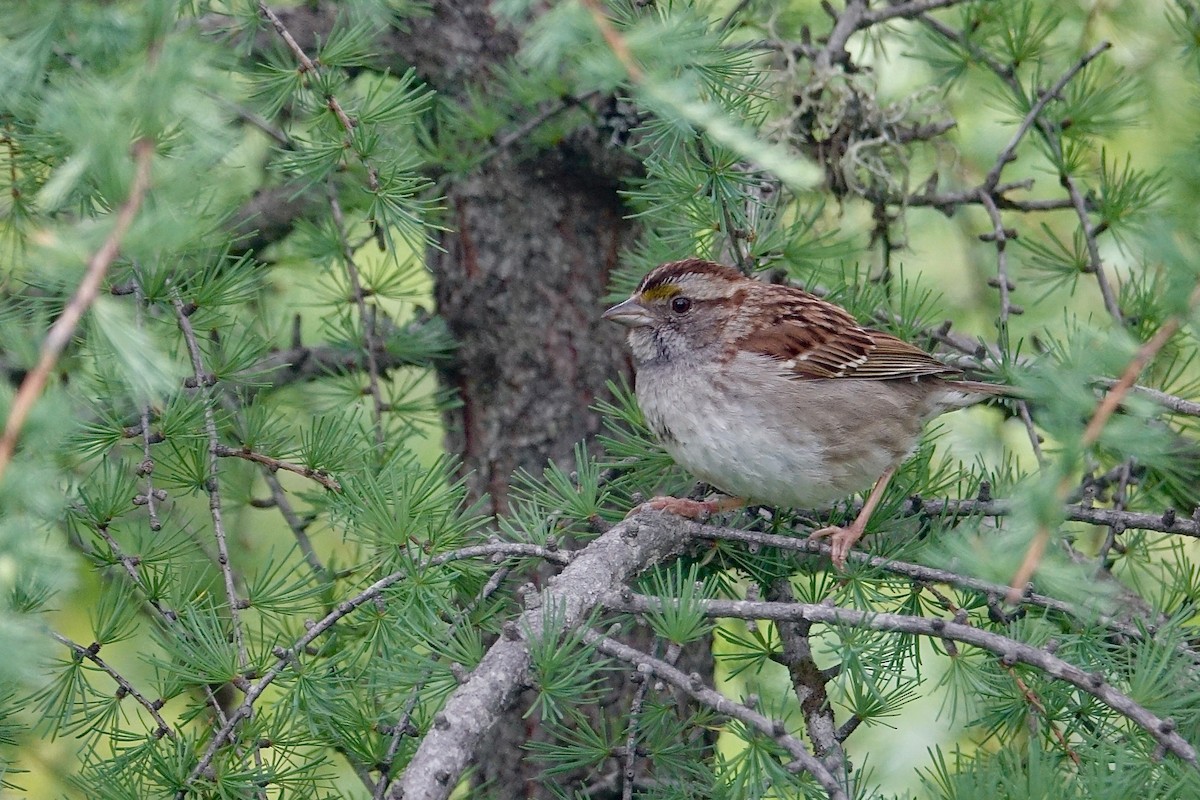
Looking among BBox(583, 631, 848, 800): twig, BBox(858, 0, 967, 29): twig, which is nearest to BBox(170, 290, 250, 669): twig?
BBox(583, 631, 848, 800): twig

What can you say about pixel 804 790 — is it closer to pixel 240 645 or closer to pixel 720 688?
pixel 240 645

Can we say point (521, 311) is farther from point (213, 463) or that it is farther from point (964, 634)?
point (964, 634)

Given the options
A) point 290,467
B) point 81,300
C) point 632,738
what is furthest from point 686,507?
point 81,300

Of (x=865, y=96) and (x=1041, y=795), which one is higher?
(x=865, y=96)

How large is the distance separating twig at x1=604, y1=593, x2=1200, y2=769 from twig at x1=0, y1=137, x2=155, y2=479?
45.2 inches

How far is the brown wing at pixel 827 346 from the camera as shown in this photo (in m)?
3.54

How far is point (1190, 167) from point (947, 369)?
1036mm

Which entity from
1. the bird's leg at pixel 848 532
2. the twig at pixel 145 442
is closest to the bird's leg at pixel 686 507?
the bird's leg at pixel 848 532

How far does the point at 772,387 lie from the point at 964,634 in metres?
1.45

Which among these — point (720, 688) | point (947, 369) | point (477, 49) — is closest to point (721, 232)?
point (947, 369)

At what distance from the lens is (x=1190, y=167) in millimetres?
2533

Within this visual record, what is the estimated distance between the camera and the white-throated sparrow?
128 inches

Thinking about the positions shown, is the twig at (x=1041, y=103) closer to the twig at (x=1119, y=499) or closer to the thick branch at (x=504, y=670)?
the twig at (x=1119, y=499)

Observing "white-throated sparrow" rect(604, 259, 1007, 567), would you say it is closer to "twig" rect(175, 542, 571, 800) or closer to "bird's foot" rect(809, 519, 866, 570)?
"bird's foot" rect(809, 519, 866, 570)
